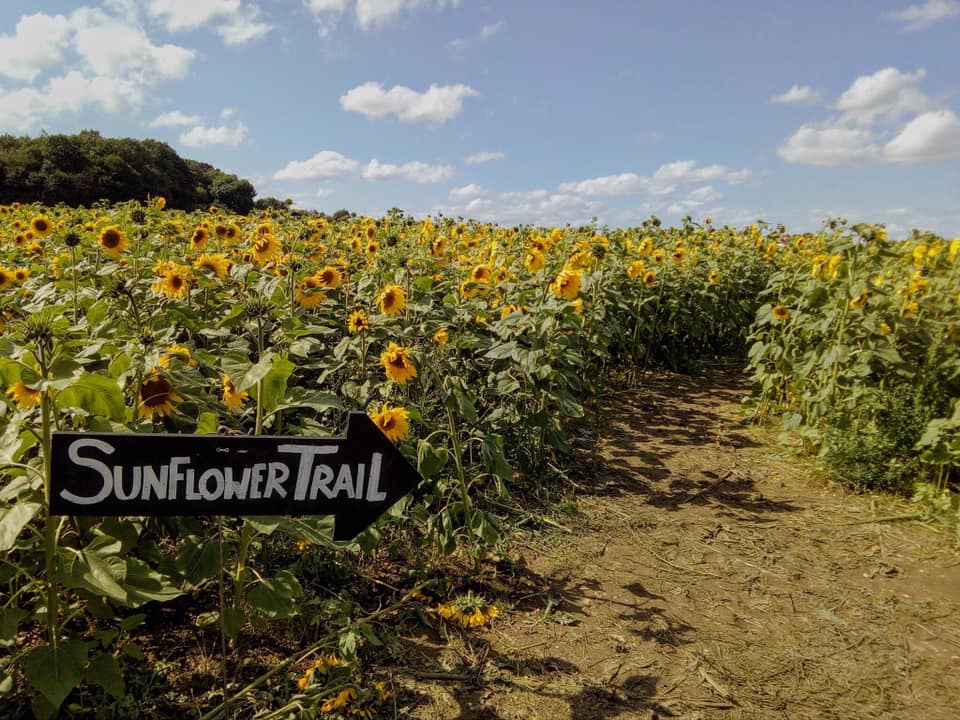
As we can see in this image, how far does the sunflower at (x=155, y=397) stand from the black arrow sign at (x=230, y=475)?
0.55m

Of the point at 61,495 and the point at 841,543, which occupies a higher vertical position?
the point at 61,495

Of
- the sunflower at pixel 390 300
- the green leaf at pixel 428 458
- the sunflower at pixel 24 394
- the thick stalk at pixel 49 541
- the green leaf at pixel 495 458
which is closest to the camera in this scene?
the thick stalk at pixel 49 541

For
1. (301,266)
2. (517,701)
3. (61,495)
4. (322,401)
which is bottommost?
(517,701)

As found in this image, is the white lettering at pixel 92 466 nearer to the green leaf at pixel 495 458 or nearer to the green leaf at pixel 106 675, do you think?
the green leaf at pixel 106 675

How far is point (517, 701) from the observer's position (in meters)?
2.01

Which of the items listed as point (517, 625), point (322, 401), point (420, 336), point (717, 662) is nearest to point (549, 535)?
point (517, 625)

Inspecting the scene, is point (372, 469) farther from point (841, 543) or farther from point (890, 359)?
point (890, 359)

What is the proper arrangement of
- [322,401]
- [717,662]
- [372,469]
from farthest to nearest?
[717,662], [322,401], [372,469]

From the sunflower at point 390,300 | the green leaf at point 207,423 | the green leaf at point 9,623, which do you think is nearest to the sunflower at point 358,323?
the sunflower at point 390,300

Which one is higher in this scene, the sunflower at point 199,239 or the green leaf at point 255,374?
the sunflower at point 199,239

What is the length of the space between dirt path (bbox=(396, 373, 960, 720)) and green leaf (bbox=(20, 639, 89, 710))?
38.0 inches

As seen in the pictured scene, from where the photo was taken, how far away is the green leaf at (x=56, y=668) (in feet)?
4.73

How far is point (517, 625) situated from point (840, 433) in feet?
8.97

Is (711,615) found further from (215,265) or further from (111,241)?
(111,241)
